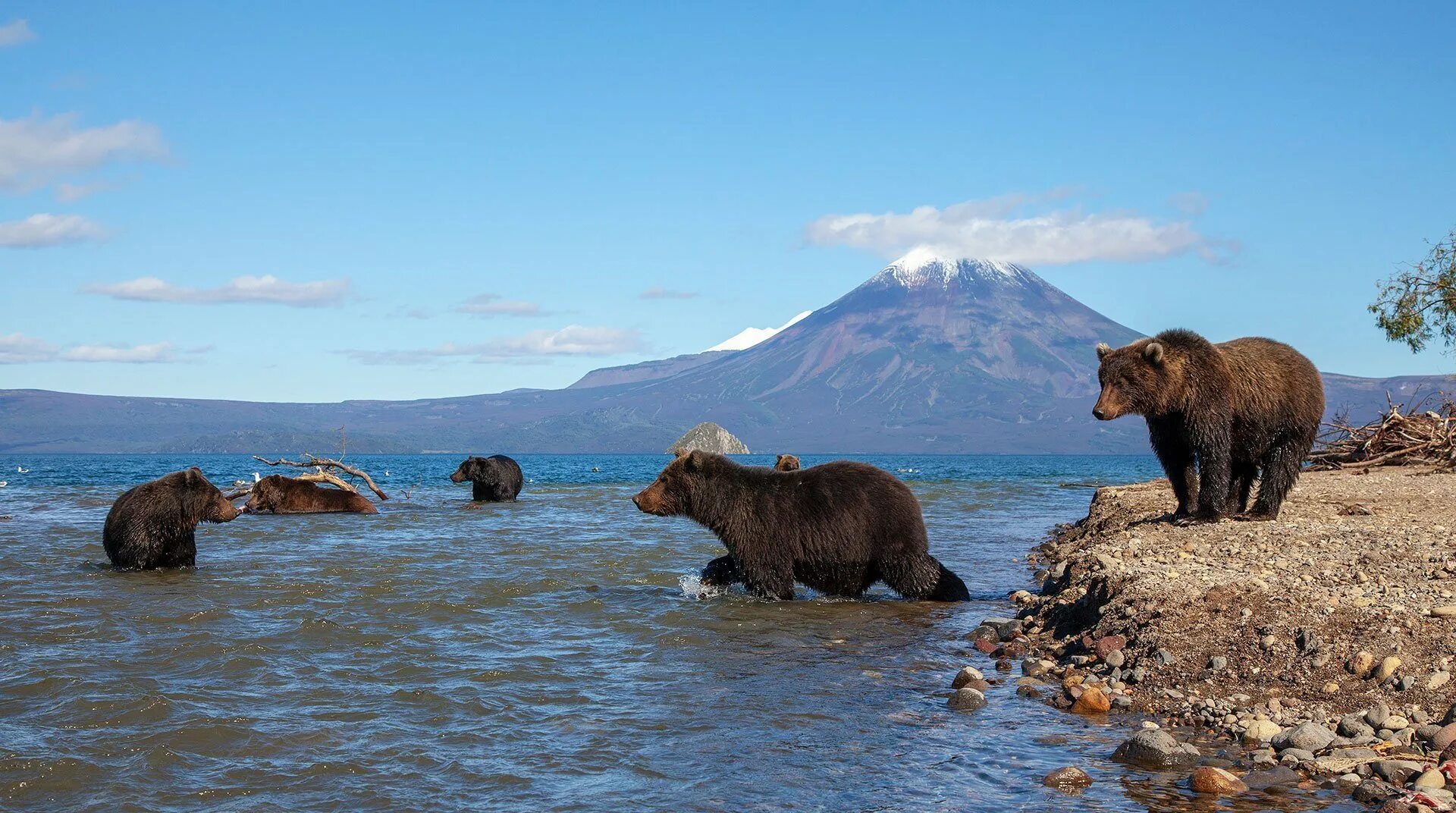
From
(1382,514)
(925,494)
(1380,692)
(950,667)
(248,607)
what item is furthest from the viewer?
(925,494)

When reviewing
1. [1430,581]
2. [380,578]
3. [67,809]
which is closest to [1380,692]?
[1430,581]

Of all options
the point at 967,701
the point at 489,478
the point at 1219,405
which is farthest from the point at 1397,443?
the point at 489,478

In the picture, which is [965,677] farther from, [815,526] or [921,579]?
[921,579]

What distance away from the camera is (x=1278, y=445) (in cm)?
1347

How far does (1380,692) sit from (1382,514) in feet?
27.2

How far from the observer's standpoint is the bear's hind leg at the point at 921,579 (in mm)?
12570

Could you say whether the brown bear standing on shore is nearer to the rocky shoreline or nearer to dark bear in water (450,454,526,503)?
the rocky shoreline

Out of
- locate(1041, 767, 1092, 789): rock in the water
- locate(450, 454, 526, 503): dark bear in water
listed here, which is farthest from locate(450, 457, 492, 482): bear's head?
locate(1041, 767, 1092, 789): rock in the water

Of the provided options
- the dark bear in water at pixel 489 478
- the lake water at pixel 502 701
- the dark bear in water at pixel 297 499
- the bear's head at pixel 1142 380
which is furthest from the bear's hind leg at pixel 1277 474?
the dark bear in water at pixel 489 478

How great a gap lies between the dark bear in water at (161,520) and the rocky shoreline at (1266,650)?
10.6 metres

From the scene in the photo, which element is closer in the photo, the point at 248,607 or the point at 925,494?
the point at 248,607

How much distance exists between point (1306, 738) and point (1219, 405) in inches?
261

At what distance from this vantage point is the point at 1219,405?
505 inches

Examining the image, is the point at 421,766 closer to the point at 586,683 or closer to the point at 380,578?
the point at 586,683
